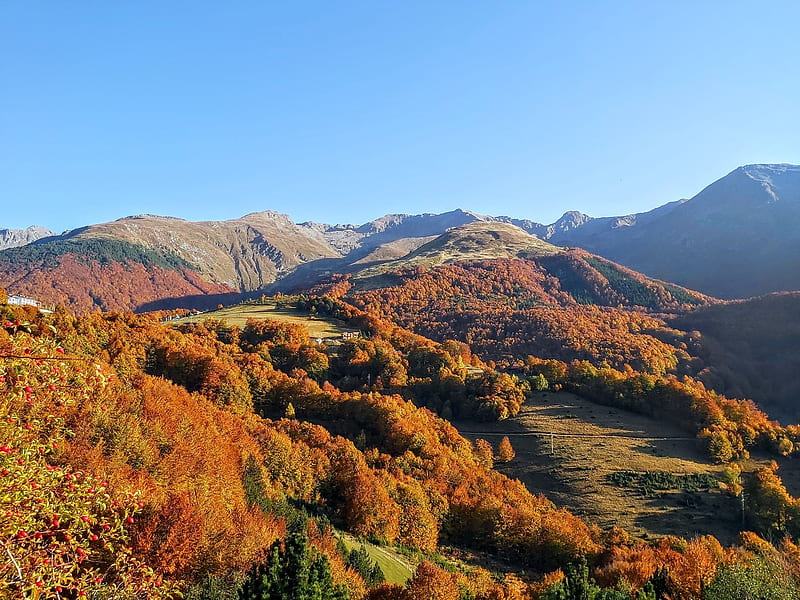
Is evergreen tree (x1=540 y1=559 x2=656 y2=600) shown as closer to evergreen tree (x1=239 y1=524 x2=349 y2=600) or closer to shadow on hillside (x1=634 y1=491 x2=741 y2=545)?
evergreen tree (x1=239 y1=524 x2=349 y2=600)

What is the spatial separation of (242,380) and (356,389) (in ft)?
101

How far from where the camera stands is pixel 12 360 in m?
6.89

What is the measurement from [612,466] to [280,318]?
11023 cm

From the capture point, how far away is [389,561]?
51125 millimetres

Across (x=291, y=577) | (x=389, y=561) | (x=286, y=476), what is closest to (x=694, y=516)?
(x=389, y=561)

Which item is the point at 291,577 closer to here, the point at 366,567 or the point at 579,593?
the point at 366,567

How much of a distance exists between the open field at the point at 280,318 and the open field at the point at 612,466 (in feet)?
211

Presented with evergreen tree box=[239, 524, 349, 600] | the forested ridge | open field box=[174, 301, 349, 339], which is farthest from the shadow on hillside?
open field box=[174, 301, 349, 339]

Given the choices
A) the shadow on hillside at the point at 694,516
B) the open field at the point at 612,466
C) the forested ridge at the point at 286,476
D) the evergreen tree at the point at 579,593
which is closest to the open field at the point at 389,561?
the forested ridge at the point at 286,476

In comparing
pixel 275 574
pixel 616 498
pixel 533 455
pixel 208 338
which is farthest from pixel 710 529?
A: pixel 208 338

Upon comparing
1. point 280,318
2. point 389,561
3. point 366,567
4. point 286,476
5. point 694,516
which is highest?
point 280,318

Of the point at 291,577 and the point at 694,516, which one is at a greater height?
the point at 291,577

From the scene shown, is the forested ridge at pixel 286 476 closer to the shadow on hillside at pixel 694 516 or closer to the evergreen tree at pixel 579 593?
the evergreen tree at pixel 579 593

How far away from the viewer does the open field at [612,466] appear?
70.5 metres
